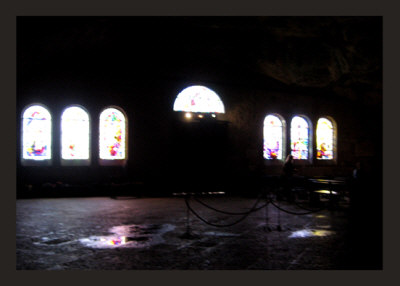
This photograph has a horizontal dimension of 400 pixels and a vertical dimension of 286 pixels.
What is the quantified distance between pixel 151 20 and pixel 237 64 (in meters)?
4.63

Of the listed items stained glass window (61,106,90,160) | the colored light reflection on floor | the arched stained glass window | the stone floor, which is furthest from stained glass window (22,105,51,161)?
the arched stained glass window

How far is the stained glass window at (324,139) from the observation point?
1563 centimetres

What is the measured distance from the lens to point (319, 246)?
5.24 meters

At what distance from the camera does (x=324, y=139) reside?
51.8ft

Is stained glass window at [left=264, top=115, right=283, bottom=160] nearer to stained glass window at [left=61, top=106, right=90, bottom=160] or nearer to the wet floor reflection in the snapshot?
stained glass window at [left=61, top=106, right=90, bottom=160]

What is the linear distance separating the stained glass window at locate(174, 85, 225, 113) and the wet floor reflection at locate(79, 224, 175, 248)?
23.8ft

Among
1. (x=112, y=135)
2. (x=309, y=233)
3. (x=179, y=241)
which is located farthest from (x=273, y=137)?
(x=179, y=241)

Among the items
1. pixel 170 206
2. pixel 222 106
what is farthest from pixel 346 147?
pixel 170 206

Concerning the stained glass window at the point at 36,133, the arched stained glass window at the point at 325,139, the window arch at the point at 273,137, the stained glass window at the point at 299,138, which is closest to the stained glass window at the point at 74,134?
the stained glass window at the point at 36,133

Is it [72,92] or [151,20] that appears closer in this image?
[151,20]

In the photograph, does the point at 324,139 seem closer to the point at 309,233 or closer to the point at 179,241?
the point at 309,233

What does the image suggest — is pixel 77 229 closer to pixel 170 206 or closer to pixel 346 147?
pixel 170 206

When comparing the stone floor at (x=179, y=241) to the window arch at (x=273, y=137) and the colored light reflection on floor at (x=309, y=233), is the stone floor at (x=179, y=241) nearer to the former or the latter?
the colored light reflection on floor at (x=309, y=233)

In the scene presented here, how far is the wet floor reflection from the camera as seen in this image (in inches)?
206
